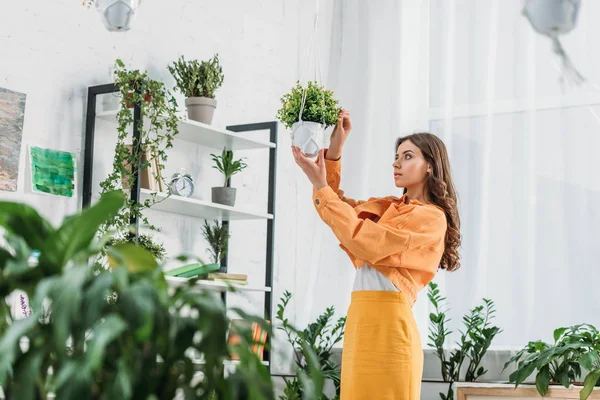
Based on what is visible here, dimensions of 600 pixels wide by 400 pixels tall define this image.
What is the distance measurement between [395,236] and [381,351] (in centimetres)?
37

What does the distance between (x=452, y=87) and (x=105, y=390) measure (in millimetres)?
3385

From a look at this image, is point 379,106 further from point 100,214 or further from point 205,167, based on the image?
point 100,214

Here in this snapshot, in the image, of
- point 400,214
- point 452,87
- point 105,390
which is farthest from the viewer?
point 452,87

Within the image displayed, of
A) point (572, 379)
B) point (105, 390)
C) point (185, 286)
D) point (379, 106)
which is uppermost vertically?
point (379, 106)

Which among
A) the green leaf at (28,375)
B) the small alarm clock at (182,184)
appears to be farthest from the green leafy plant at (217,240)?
the green leaf at (28,375)

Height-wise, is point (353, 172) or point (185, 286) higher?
point (353, 172)

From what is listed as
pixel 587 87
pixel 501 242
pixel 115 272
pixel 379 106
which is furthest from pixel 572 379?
pixel 115 272

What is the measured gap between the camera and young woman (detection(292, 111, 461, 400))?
252 centimetres

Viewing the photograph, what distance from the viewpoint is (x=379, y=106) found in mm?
4211

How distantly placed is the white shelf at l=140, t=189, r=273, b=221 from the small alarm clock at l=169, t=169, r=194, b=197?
51 millimetres

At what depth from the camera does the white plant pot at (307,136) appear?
2699 millimetres

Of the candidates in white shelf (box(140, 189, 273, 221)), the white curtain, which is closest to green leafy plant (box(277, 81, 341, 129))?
white shelf (box(140, 189, 273, 221))

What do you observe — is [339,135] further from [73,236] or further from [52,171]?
[73,236]

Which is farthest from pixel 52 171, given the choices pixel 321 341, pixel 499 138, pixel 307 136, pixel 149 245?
pixel 499 138
